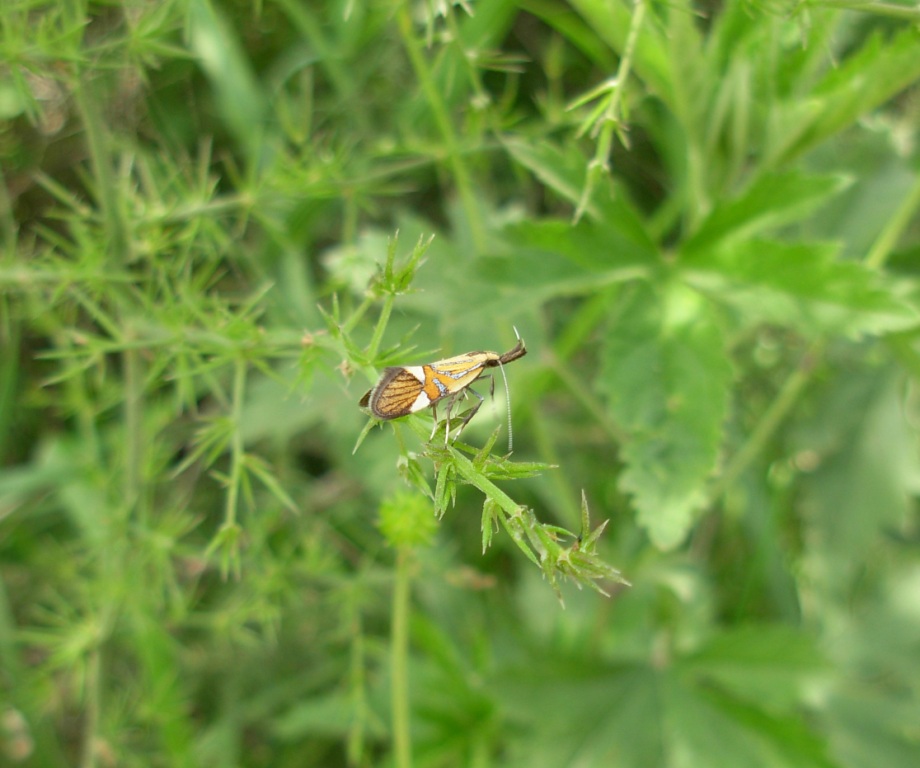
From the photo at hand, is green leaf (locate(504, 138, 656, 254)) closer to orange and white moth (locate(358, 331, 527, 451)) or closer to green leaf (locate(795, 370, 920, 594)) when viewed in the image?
orange and white moth (locate(358, 331, 527, 451))

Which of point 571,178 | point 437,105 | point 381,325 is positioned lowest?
point 571,178

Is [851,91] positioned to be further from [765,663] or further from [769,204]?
[765,663]

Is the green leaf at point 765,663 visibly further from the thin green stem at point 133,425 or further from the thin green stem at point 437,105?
the thin green stem at point 133,425

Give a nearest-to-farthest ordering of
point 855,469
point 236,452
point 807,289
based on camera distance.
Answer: point 236,452 < point 807,289 < point 855,469

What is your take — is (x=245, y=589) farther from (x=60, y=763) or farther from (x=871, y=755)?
(x=871, y=755)

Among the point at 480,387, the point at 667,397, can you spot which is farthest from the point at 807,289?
the point at 480,387

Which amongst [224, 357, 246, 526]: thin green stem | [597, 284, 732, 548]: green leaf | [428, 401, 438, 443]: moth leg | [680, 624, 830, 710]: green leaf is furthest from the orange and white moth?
[680, 624, 830, 710]: green leaf


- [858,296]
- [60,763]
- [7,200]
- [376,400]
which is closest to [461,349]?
[858,296]

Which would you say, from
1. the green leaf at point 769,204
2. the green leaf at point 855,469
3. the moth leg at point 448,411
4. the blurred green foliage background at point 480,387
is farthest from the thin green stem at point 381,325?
the green leaf at point 855,469
